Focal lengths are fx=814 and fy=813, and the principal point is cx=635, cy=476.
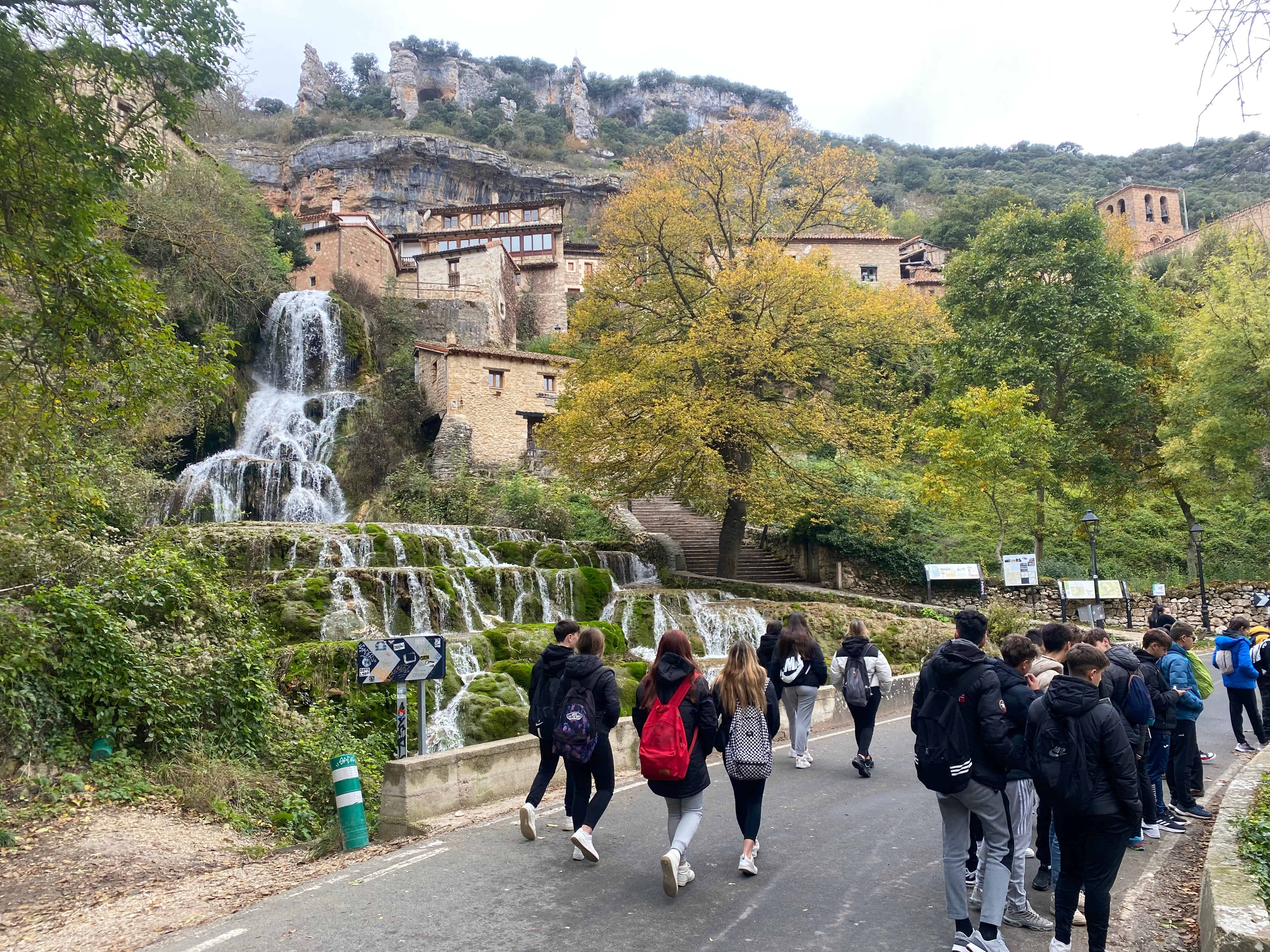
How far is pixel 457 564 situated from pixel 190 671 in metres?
11.8

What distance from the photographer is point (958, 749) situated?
15.0ft

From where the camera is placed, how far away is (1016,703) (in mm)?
4992

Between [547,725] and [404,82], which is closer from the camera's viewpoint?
[547,725]

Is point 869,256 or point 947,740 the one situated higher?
Result: point 869,256

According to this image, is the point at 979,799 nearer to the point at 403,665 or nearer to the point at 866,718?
the point at 866,718

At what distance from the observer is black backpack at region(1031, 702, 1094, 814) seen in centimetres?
422

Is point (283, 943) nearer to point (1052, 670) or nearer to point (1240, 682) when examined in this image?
point (1052, 670)

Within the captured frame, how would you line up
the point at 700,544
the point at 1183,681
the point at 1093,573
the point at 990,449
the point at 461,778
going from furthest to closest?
the point at 700,544 < the point at 990,449 < the point at 1093,573 < the point at 461,778 < the point at 1183,681

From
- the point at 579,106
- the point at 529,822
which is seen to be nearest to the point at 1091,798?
the point at 529,822

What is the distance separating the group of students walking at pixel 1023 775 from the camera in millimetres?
4242

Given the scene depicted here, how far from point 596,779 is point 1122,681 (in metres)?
3.92

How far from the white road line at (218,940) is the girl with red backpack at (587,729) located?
87.5 inches

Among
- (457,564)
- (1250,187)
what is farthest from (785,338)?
(1250,187)

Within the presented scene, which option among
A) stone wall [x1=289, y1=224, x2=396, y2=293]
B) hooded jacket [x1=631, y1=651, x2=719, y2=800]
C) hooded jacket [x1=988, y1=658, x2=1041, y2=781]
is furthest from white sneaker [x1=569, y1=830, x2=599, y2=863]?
stone wall [x1=289, y1=224, x2=396, y2=293]
